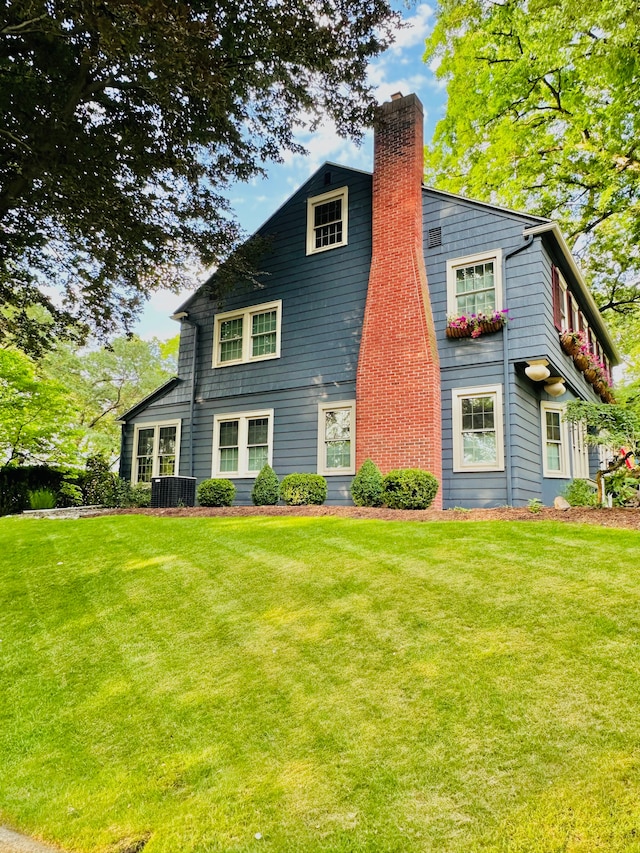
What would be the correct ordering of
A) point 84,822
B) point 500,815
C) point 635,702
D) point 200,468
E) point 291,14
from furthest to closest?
point 200,468 < point 291,14 < point 635,702 < point 84,822 < point 500,815

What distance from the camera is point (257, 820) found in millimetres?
2342

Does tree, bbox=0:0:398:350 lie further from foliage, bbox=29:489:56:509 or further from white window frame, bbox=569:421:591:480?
white window frame, bbox=569:421:591:480

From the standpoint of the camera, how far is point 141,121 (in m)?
9.64

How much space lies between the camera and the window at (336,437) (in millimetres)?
11805

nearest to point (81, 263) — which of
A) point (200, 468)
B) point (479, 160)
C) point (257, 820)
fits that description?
point (200, 468)

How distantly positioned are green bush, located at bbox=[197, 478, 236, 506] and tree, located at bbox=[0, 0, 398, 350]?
4.25 m

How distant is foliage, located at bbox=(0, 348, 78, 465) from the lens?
15.0 meters

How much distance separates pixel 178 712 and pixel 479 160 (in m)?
19.3

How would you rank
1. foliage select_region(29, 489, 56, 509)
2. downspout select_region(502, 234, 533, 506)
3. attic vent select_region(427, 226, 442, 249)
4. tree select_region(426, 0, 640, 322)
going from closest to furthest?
downspout select_region(502, 234, 533, 506) → attic vent select_region(427, 226, 442, 249) → tree select_region(426, 0, 640, 322) → foliage select_region(29, 489, 56, 509)

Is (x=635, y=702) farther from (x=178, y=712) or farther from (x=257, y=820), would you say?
(x=178, y=712)

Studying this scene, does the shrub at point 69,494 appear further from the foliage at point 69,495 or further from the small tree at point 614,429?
the small tree at point 614,429

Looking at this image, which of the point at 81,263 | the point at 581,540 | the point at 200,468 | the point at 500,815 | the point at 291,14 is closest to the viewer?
the point at 500,815

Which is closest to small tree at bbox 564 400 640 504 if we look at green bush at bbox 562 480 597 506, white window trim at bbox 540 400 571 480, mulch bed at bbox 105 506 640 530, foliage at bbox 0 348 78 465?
green bush at bbox 562 480 597 506

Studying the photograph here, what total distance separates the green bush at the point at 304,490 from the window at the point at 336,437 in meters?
0.66
